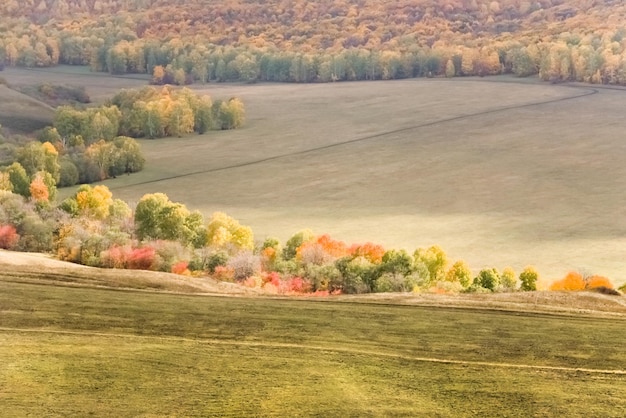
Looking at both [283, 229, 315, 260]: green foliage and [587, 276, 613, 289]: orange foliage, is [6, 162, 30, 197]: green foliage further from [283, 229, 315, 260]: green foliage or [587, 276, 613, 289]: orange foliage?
[587, 276, 613, 289]: orange foliage

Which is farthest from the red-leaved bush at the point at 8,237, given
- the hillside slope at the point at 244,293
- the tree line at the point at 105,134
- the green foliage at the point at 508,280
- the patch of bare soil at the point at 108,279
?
the green foliage at the point at 508,280

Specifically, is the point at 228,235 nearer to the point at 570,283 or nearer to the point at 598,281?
the point at 570,283

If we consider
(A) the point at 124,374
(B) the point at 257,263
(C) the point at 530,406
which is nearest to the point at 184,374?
(A) the point at 124,374

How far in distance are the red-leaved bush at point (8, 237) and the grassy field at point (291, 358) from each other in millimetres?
18781

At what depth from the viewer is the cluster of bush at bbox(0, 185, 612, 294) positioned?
51594 millimetres

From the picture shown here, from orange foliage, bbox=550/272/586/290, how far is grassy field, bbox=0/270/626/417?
17557 mm

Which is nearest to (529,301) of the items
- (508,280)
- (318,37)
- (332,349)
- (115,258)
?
(332,349)

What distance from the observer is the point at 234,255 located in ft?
192

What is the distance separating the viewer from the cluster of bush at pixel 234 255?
2031 inches

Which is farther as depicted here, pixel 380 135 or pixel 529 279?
pixel 380 135

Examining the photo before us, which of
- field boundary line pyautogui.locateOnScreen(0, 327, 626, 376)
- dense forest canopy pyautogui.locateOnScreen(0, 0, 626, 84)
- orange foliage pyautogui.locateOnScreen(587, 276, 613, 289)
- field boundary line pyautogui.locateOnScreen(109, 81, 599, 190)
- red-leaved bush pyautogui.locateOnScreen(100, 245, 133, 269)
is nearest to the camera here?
field boundary line pyautogui.locateOnScreen(0, 327, 626, 376)

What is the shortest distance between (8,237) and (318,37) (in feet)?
400

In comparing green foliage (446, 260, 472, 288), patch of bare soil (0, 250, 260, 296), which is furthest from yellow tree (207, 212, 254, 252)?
patch of bare soil (0, 250, 260, 296)

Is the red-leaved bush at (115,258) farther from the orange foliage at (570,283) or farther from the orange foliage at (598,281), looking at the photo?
the orange foliage at (598,281)
